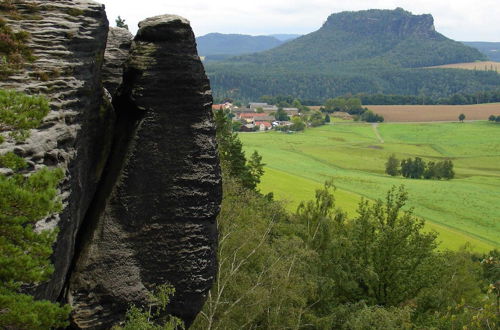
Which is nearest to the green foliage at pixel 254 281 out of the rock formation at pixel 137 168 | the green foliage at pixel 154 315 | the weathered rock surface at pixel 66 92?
the green foliage at pixel 154 315

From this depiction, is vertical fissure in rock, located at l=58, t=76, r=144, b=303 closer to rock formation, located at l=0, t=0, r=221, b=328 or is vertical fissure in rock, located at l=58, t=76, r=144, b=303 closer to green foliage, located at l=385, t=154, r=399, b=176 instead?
rock formation, located at l=0, t=0, r=221, b=328

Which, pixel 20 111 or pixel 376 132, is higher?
pixel 20 111

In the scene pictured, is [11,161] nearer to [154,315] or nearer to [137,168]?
[137,168]

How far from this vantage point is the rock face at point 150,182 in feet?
48.2

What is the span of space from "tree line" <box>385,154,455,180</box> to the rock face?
102 metres

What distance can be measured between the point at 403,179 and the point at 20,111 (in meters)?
100.0

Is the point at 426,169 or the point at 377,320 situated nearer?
the point at 377,320

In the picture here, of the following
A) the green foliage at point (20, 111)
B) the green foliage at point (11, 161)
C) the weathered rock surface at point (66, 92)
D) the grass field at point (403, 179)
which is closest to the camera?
the green foliage at point (20, 111)

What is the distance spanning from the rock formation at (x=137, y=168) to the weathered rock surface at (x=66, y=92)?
0.18 ft

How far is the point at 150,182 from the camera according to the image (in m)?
15.0

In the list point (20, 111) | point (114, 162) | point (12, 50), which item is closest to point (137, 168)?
point (114, 162)

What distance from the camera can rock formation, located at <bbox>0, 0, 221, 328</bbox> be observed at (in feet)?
44.8

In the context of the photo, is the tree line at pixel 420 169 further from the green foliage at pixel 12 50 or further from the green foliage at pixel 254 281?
the green foliage at pixel 12 50

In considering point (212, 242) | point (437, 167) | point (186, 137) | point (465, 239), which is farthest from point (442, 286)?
point (437, 167)
